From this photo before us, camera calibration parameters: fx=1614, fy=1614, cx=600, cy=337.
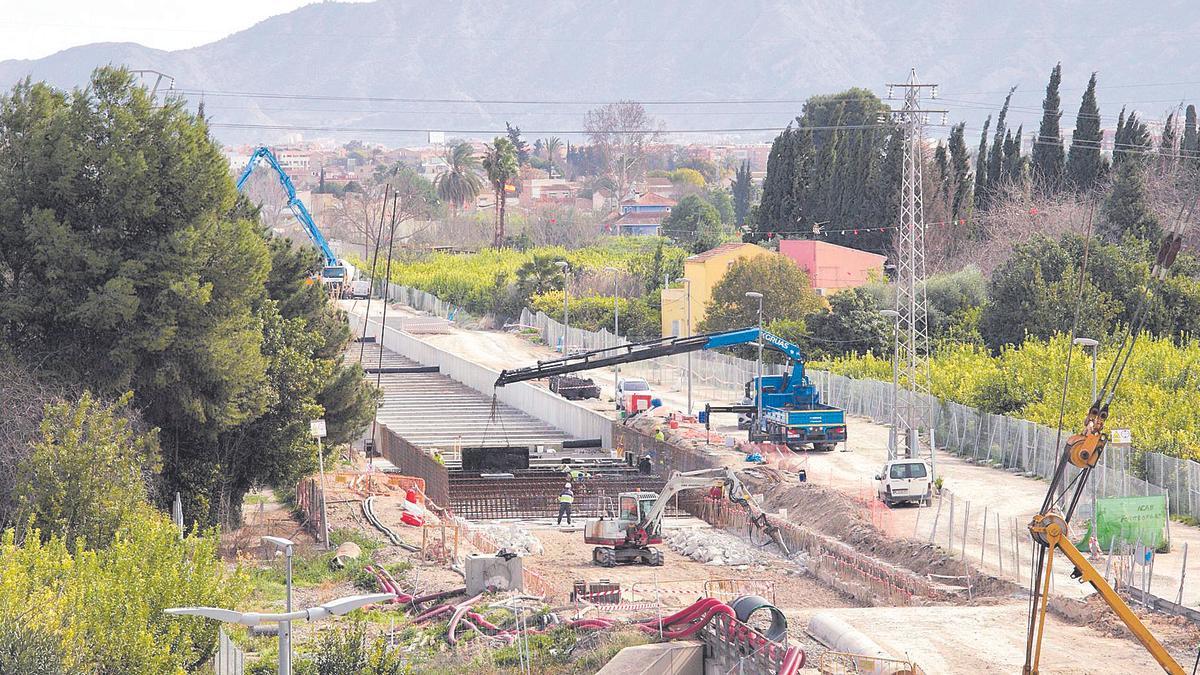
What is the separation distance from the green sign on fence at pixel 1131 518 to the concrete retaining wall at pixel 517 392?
35.2 meters

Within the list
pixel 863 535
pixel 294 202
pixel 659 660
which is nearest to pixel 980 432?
pixel 863 535

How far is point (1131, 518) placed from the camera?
34.2 metres

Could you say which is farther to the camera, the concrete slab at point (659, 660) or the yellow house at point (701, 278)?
the yellow house at point (701, 278)

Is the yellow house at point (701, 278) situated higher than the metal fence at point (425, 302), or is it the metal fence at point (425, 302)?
the yellow house at point (701, 278)

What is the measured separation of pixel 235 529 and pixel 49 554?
1993cm

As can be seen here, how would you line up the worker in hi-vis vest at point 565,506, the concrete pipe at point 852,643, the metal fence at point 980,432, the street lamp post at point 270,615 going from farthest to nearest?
the worker in hi-vis vest at point 565,506, the metal fence at point 980,432, the concrete pipe at point 852,643, the street lamp post at point 270,615

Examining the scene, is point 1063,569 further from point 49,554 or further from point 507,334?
point 507,334

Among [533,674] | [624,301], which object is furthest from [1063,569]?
[624,301]

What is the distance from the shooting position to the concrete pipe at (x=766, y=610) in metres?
30.7

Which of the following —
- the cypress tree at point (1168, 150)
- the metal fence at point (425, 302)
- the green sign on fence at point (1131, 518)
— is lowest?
the metal fence at point (425, 302)

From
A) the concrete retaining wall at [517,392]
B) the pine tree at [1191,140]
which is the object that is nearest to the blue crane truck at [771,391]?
the concrete retaining wall at [517,392]

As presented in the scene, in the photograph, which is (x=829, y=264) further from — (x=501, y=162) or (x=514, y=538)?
(x=501, y=162)

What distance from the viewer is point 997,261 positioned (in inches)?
3812

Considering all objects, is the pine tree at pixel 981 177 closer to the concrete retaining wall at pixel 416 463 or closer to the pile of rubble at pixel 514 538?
the concrete retaining wall at pixel 416 463
